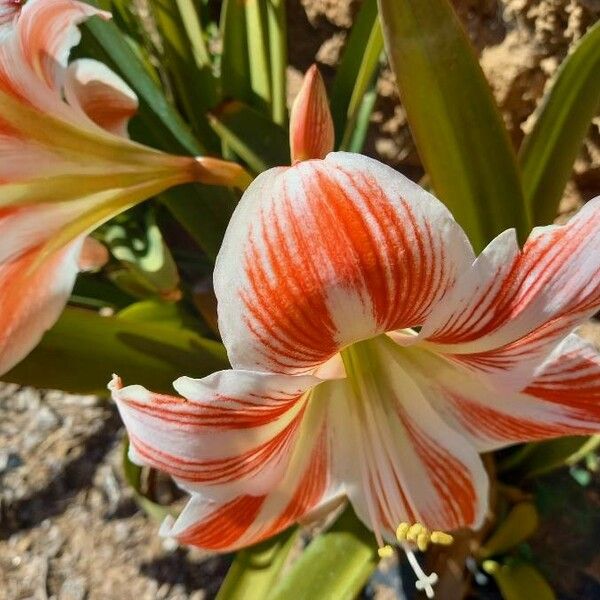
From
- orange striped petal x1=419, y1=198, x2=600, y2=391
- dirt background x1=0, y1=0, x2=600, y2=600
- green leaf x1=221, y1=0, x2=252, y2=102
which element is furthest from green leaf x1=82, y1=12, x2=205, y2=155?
orange striped petal x1=419, y1=198, x2=600, y2=391

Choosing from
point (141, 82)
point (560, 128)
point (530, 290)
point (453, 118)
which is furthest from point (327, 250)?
point (141, 82)

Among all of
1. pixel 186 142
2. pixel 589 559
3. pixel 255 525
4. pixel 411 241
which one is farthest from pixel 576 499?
pixel 411 241

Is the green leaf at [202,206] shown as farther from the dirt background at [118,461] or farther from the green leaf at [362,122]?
the dirt background at [118,461]

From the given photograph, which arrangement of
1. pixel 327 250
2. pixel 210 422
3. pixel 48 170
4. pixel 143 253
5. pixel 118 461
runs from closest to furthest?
pixel 327 250, pixel 210 422, pixel 48 170, pixel 143 253, pixel 118 461

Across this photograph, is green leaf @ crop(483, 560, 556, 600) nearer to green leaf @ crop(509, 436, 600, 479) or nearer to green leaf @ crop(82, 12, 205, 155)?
green leaf @ crop(509, 436, 600, 479)

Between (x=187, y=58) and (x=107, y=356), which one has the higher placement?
(x=187, y=58)

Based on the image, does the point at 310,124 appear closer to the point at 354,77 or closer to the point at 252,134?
the point at 252,134
